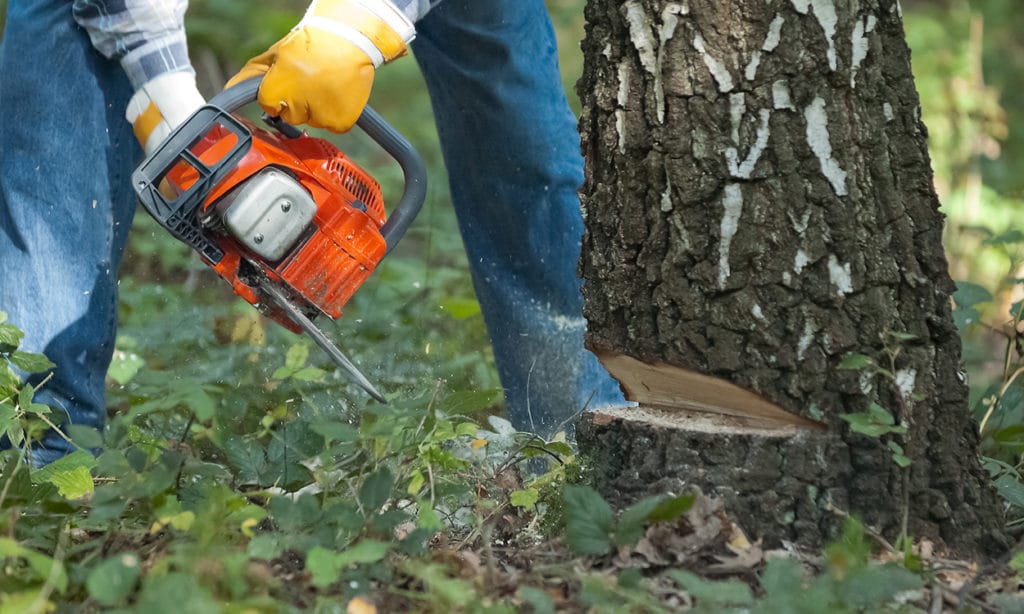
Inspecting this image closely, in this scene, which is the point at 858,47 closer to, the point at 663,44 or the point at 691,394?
the point at 663,44

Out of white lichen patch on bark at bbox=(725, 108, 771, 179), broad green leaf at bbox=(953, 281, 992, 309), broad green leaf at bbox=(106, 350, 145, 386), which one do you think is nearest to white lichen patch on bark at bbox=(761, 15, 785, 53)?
white lichen patch on bark at bbox=(725, 108, 771, 179)

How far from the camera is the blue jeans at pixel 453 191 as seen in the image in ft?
8.70

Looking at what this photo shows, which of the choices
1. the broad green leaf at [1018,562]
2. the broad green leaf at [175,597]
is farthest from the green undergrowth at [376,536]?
the broad green leaf at [1018,562]

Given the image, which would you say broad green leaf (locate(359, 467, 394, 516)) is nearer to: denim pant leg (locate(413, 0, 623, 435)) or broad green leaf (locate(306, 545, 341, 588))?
broad green leaf (locate(306, 545, 341, 588))

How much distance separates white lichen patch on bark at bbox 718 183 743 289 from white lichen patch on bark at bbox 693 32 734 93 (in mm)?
171

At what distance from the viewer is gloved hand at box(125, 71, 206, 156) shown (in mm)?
2518

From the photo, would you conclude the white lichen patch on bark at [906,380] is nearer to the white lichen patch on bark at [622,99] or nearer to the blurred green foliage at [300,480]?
the blurred green foliage at [300,480]

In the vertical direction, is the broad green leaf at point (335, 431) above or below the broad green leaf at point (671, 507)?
below

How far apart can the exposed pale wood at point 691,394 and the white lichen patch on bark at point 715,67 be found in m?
0.50

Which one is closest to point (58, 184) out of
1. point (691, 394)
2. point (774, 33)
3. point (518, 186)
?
point (518, 186)

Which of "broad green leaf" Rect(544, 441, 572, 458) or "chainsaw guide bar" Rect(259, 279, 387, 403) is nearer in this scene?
"broad green leaf" Rect(544, 441, 572, 458)

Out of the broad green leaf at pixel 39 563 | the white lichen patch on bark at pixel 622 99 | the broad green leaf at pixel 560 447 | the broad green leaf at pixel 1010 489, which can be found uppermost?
the white lichen patch on bark at pixel 622 99

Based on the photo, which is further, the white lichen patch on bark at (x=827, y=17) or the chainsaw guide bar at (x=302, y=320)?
the chainsaw guide bar at (x=302, y=320)

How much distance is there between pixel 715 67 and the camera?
1.81 metres
